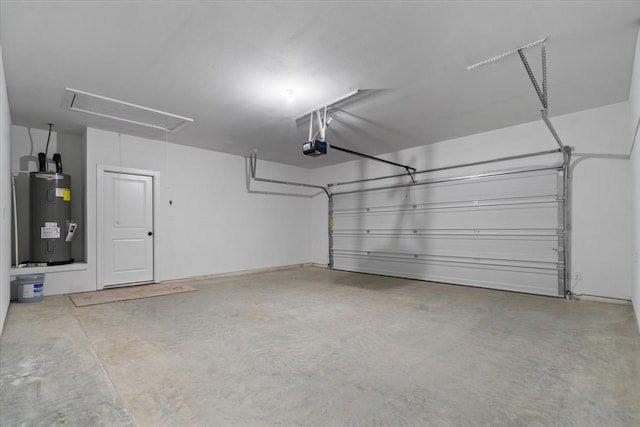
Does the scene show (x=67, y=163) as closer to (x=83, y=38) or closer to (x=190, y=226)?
(x=190, y=226)

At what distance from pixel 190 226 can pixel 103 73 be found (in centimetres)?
353

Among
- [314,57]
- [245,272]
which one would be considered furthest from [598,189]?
[245,272]

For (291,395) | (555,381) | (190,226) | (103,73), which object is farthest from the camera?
(190,226)

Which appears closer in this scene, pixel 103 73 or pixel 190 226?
pixel 103 73

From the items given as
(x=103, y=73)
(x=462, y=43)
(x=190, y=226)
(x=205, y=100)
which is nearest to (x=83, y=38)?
(x=103, y=73)

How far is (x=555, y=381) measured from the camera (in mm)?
2172

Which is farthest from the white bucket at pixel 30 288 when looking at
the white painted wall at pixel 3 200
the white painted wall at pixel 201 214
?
the white painted wall at pixel 3 200

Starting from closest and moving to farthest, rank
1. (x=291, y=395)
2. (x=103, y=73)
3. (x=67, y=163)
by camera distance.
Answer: (x=291, y=395)
(x=103, y=73)
(x=67, y=163)

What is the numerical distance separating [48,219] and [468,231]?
6948 mm

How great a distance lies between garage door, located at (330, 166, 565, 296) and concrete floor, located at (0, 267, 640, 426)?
3.03 feet

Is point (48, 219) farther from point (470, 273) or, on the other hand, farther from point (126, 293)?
point (470, 273)

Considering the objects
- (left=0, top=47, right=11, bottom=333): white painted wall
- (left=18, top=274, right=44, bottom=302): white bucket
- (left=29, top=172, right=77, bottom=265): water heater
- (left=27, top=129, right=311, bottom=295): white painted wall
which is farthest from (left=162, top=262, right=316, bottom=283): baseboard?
(left=0, top=47, right=11, bottom=333): white painted wall

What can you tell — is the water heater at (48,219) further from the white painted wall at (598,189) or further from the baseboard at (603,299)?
the baseboard at (603,299)

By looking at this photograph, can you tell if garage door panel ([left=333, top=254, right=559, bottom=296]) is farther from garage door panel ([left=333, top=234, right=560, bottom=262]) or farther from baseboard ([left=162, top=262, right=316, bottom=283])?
baseboard ([left=162, top=262, right=316, bottom=283])
